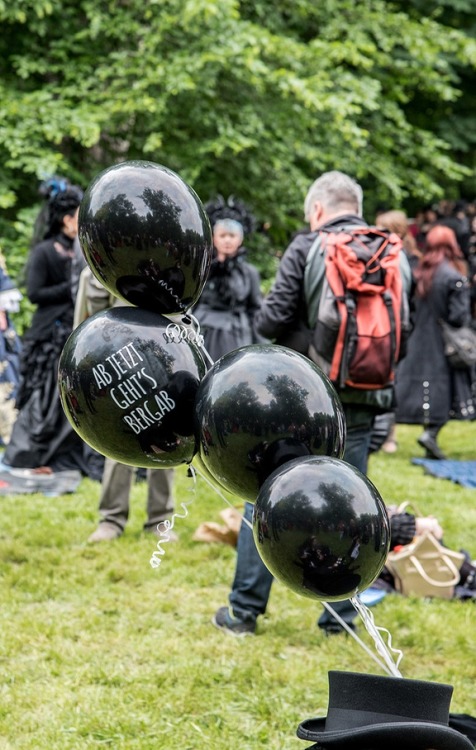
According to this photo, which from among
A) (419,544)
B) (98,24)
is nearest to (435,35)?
(98,24)

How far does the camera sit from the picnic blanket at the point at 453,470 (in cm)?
681

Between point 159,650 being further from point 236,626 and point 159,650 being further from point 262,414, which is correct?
point 262,414

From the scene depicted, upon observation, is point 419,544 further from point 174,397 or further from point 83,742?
point 174,397

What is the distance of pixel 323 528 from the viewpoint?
1.64 m

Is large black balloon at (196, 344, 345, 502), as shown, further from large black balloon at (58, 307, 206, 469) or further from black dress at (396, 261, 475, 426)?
black dress at (396, 261, 475, 426)

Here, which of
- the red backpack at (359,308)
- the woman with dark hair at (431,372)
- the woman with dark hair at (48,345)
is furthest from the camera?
the woman with dark hair at (431,372)

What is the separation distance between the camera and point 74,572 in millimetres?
4332

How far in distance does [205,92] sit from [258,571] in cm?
645

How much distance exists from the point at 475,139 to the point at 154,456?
43.6 ft

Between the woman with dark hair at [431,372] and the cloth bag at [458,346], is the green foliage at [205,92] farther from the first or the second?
the cloth bag at [458,346]

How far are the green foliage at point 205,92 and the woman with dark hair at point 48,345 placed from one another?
2.16m

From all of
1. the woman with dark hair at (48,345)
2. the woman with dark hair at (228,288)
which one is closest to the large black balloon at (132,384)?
the woman with dark hair at (228,288)

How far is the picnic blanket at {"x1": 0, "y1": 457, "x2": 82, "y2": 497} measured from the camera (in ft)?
19.7

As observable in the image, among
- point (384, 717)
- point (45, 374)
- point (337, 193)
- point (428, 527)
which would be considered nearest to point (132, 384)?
point (384, 717)
